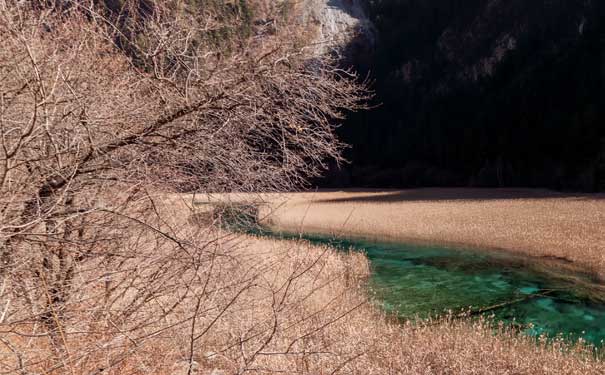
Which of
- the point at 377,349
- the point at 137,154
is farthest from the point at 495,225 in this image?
the point at 137,154

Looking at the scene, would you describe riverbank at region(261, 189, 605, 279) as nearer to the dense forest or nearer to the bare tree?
the bare tree

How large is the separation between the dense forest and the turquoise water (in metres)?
31.5

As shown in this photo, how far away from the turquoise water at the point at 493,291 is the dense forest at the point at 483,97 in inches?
1242

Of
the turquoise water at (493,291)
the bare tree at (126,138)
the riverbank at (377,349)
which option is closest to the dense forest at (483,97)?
the turquoise water at (493,291)

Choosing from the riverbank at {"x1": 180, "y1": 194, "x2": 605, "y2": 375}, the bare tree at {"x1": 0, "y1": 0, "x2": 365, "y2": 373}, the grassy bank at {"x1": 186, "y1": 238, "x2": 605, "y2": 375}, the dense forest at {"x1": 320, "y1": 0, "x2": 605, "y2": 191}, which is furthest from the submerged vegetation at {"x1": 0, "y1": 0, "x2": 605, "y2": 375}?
the dense forest at {"x1": 320, "y1": 0, "x2": 605, "y2": 191}

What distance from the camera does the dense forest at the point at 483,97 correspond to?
4556 cm

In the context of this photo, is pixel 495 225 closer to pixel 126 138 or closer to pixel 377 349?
pixel 377 349

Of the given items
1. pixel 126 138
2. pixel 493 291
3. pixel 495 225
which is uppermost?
pixel 126 138

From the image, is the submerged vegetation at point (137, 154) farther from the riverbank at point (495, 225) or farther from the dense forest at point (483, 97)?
the dense forest at point (483, 97)

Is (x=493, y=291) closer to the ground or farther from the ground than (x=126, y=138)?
closer to the ground

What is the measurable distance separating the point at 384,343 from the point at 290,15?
508 cm

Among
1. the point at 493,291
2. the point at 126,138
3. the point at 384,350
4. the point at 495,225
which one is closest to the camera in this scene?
the point at 126,138

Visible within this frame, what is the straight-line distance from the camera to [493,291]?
11531 mm

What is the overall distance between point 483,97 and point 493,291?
58764mm
